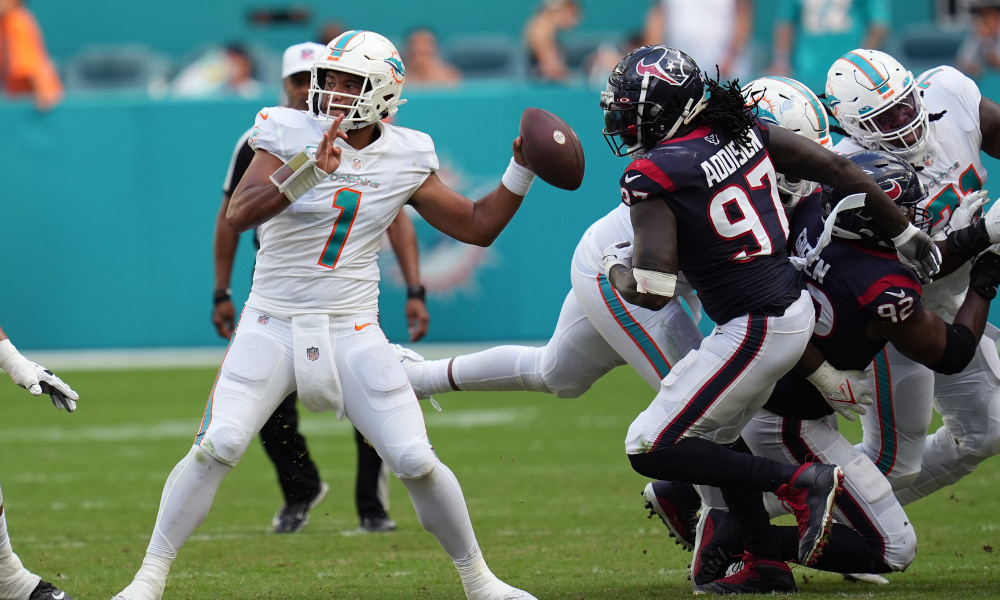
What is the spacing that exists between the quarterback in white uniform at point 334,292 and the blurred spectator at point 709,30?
20.5ft

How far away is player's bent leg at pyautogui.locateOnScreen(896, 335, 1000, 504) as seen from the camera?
4770 mm

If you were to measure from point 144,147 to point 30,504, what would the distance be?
4.67 metres

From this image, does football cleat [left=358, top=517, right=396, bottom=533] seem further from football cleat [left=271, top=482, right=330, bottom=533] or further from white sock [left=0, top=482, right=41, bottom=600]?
white sock [left=0, top=482, right=41, bottom=600]

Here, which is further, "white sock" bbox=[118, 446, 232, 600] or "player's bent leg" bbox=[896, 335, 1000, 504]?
"player's bent leg" bbox=[896, 335, 1000, 504]

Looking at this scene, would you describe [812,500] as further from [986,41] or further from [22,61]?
[22,61]

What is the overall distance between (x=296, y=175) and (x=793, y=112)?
1.67 metres

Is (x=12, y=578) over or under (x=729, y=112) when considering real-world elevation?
under

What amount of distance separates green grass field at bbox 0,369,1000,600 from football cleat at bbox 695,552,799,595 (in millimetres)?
94

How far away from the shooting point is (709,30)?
1012 centimetres

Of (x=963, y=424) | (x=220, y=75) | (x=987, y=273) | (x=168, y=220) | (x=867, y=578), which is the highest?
(x=987, y=273)

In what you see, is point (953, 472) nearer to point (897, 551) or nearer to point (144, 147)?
point (897, 551)

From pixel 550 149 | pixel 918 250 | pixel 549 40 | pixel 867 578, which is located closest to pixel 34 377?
pixel 550 149

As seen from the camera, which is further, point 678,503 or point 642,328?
point 678,503

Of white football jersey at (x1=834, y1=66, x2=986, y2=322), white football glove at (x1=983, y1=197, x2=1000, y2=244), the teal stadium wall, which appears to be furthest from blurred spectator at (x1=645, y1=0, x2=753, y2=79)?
white football glove at (x1=983, y1=197, x2=1000, y2=244)
